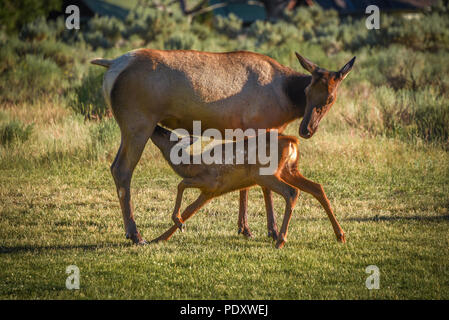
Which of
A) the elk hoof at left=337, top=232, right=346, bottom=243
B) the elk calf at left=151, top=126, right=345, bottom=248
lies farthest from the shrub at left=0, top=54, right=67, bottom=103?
the elk hoof at left=337, top=232, right=346, bottom=243

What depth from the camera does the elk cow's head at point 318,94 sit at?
283 inches

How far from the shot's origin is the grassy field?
5.89 m

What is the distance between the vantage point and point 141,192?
31.4 ft

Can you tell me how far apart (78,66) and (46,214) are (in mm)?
11038

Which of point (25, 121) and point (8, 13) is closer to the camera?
point (25, 121)

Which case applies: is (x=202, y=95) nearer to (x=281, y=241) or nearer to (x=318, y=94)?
(x=318, y=94)

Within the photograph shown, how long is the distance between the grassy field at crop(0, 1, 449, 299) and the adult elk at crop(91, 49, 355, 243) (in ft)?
2.43

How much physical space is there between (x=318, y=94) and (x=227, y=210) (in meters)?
2.35

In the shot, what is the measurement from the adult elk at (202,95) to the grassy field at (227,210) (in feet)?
2.43

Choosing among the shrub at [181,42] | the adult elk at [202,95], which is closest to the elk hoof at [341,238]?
the adult elk at [202,95]

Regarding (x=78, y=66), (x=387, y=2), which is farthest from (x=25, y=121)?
(x=387, y=2)

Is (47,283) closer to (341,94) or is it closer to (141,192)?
(141,192)
